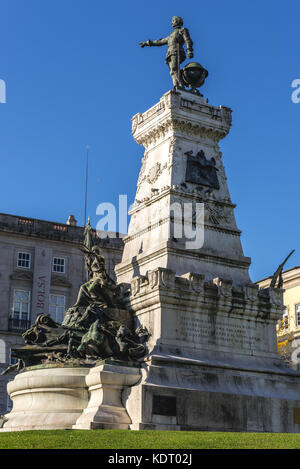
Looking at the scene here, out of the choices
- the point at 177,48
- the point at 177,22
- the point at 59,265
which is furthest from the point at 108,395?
the point at 59,265

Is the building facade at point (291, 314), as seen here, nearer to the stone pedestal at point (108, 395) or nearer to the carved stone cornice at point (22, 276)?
the carved stone cornice at point (22, 276)

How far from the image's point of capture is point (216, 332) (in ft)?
86.5

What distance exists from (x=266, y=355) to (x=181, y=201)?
6.12 metres

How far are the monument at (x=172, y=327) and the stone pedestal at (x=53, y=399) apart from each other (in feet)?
0.12

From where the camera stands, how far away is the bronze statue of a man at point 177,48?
103ft

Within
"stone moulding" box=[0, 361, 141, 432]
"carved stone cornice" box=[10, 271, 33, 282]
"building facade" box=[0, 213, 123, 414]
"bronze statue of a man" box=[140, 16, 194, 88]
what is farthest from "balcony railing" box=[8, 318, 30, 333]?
"stone moulding" box=[0, 361, 141, 432]

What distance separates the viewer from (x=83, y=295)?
90.1 feet

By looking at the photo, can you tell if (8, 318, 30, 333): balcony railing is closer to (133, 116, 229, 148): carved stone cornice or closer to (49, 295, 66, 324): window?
(49, 295, 66, 324): window

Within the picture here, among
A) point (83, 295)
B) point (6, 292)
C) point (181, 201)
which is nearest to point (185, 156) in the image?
point (181, 201)

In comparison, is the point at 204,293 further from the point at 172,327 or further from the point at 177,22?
the point at 177,22

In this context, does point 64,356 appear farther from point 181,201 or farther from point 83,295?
point 181,201

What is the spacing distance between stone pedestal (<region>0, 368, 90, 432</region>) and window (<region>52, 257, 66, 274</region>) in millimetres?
30404

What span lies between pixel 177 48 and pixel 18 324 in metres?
25.8

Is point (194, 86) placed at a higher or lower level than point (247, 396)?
higher
